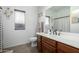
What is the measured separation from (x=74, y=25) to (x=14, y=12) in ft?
3.95

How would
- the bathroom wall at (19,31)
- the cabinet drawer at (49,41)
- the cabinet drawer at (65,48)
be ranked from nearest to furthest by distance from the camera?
the cabinet drawer at (65,48), the bathroom wall at (19,31), the cabinet drawer at (49,41)

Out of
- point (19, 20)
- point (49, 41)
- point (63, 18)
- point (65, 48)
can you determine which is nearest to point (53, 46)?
point (49, 41)

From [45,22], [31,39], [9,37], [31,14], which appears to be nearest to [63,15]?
[45,22]

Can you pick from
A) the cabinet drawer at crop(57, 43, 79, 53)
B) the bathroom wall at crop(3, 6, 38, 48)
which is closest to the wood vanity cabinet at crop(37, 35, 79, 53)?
the cabinet drawer at crop(57, 43, 79, 53)

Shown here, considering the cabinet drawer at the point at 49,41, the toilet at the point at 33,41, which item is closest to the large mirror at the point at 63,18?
the cabinet drawer at the point at 49,41

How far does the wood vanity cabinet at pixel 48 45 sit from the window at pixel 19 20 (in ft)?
1.95

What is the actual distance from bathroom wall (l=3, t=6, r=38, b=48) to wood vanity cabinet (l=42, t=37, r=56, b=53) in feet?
1.16

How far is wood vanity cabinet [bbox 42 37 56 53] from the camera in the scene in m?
1.37

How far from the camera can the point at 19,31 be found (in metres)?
1.35

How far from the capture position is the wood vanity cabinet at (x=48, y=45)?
4.49ft

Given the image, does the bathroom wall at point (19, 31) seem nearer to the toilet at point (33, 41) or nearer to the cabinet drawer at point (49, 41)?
the toilet at point (33, 41)

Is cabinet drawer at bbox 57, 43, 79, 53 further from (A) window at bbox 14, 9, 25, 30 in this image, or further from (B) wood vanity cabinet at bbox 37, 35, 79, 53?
(A) window at bbox 14, 9, 25, 30

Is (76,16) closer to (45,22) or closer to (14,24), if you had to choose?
(45,22)
